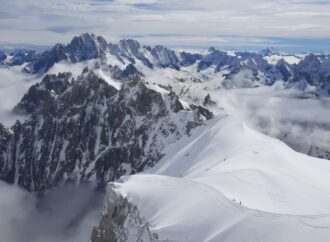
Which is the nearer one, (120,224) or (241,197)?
(241,197)

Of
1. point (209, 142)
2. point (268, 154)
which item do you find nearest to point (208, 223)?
point (268, 154)

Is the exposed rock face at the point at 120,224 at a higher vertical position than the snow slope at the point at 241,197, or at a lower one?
lower

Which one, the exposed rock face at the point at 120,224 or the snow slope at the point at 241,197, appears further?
the exposed rock face at the point at 120,224

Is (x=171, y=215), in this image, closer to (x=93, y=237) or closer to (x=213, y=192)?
(x=213, y=192)

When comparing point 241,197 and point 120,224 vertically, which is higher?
point 241,197

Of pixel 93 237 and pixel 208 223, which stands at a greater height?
pixel 208 223

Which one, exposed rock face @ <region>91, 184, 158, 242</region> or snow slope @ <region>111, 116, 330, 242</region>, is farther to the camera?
exposed rock face @ <region>91, 184, 158, 242</region>

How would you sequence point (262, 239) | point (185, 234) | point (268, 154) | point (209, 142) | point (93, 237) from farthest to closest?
point (209, 142), point (268, 154), point (93, 237), point (185, 234), point (262, 239)

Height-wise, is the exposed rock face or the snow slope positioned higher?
the snow slope
